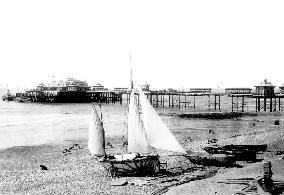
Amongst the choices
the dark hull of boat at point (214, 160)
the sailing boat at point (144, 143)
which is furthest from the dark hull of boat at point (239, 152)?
the sailing boat at point (144, 143)

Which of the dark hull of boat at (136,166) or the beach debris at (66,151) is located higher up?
the dark hull of boat at (136,166)

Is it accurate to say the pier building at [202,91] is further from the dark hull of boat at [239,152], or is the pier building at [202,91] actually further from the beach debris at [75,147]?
the dark hull of boat at [239,152]

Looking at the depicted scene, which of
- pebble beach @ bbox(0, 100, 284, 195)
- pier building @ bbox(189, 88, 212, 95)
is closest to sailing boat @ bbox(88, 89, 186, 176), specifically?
pebble beach @ bbox(0, 100, 284, 195)

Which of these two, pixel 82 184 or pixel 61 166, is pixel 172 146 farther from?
pixel 61 166

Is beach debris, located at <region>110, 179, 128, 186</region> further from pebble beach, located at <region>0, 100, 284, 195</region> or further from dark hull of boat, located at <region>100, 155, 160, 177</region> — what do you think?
dark hull of boat, located at <region>100, 155, 160, 177</region>

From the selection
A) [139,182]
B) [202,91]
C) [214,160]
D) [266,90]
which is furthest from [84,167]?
[202,91]

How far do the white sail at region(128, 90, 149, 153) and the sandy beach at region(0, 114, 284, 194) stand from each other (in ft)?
6.49

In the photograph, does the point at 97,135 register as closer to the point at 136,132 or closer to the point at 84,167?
the point at 84,167

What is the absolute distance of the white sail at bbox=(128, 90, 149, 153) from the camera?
22328 millimetres

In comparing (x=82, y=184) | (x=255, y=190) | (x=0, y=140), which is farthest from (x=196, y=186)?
(x=0, y=140)

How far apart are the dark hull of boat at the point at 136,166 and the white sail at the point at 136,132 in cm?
74

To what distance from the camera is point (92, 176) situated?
902 inches

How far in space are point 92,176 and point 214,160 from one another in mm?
8374

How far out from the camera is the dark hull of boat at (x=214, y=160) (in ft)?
79.4
